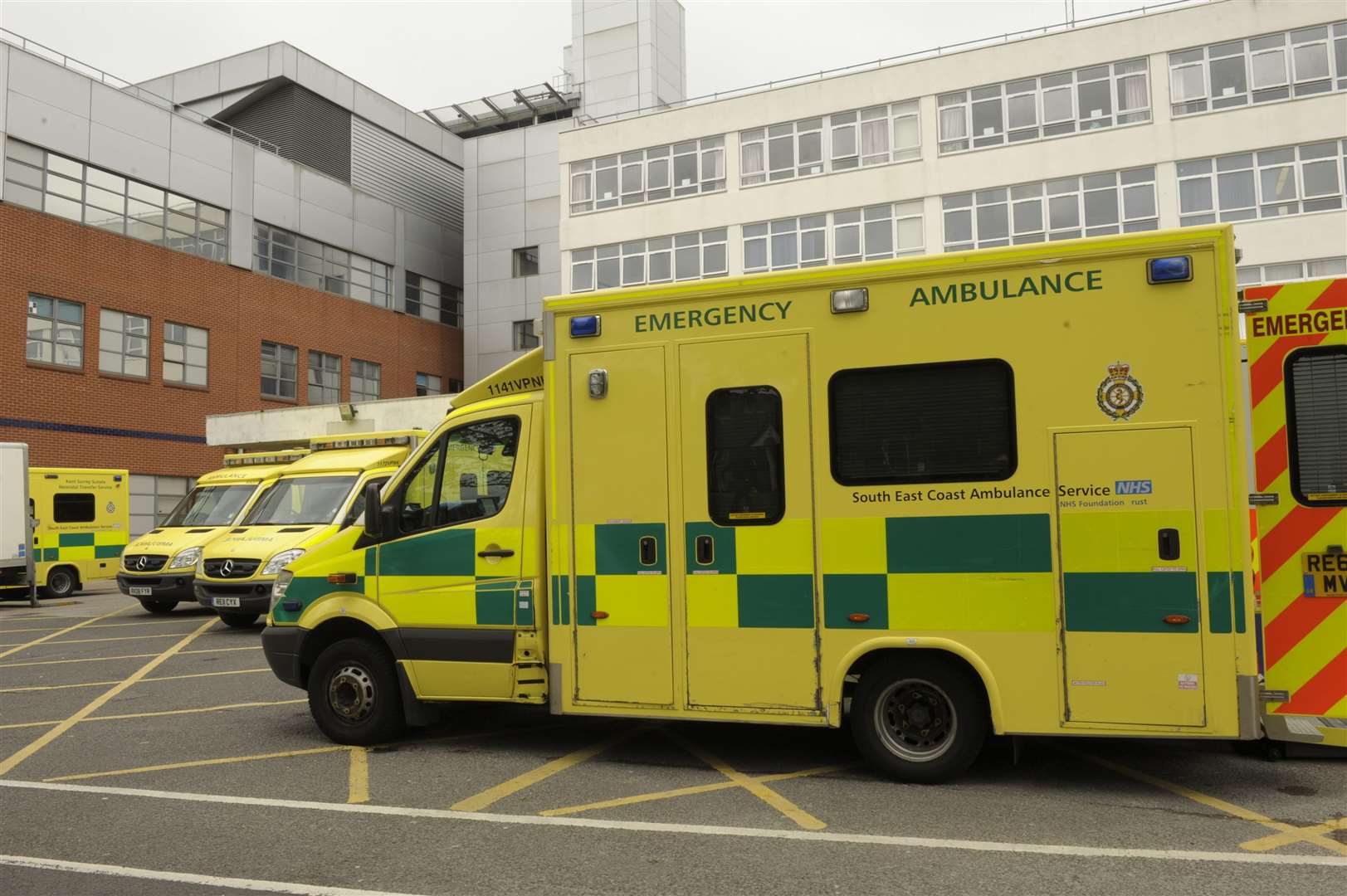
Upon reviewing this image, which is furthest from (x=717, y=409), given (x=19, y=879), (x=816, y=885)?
(x=19, y=879)

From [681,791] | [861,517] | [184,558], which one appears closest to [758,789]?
[681,791]

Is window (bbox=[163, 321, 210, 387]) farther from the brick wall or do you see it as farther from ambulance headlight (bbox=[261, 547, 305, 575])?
ambulance headlight (bbox=[261, 547, 305, 575])

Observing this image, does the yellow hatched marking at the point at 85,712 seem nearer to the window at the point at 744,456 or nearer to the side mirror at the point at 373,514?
the side mirror at the point at 373,514

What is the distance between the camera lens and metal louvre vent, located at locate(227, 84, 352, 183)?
37562 millimetres

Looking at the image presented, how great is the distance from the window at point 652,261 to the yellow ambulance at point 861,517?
2442cm

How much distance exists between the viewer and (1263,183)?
25.5m

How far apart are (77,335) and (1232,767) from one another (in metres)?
29.5

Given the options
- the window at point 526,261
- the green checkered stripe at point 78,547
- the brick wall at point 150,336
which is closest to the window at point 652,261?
the window at point 526,261

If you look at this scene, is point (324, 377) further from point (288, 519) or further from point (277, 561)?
point (277, 561)

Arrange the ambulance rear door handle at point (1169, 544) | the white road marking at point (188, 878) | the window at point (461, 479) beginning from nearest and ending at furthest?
the white road marking at point (188, 878)
the ambulance rear door handle at point (1169, 544)
the window at point (461, 479)

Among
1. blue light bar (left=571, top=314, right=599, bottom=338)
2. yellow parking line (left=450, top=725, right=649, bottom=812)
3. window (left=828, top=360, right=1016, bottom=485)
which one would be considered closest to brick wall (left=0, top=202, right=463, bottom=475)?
yellow parking line (left=450, top=725, right=649, bottom=812)

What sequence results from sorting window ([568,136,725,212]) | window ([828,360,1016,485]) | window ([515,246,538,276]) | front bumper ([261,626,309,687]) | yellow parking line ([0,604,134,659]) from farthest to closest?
window ([515,246,538,276]), window ([568,136,725,212]), yellow parking line ([0,604,134,659]), front bumper ([261,626,309,687]), window ([828,360,1016,485])

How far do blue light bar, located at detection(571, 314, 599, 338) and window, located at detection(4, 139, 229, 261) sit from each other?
84.5ft

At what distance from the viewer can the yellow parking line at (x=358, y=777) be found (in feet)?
19.0
